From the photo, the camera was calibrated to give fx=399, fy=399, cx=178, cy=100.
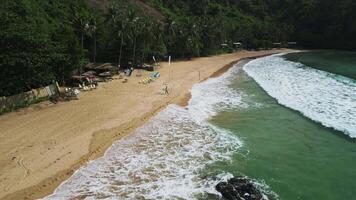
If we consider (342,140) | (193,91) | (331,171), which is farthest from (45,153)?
(193,91)

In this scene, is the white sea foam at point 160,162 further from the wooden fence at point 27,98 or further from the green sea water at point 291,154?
the wooden fence at point 27,98

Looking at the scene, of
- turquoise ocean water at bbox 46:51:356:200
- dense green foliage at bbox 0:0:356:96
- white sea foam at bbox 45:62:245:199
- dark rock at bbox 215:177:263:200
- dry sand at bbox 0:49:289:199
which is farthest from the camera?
dense green foliage at bbox 0:0:356:96

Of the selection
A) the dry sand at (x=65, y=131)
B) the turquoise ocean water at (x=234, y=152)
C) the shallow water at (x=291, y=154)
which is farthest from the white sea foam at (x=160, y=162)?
the shallow water at (x=291, y=154)

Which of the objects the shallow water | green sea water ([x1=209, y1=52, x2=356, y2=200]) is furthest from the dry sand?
the shallow water

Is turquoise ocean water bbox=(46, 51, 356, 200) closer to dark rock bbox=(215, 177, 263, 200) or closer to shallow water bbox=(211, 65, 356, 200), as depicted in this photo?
shallow water bbox=(211, 65, 356, 200)

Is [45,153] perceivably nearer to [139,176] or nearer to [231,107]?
[139,176]

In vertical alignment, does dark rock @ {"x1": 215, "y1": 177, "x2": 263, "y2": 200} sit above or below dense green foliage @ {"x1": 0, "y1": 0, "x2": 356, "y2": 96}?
below

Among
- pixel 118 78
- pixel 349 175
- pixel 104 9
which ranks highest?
pixel 104 9

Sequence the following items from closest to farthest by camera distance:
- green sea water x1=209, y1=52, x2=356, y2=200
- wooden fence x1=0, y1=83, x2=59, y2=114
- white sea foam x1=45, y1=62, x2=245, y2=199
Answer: white sea foam x1=45, y1=62, x2=245, y2=199 < green sea water x1=209, y1=52, x2=356, y2=200 < wooden fence x1=0, y1=83, x2=59, y2=114
